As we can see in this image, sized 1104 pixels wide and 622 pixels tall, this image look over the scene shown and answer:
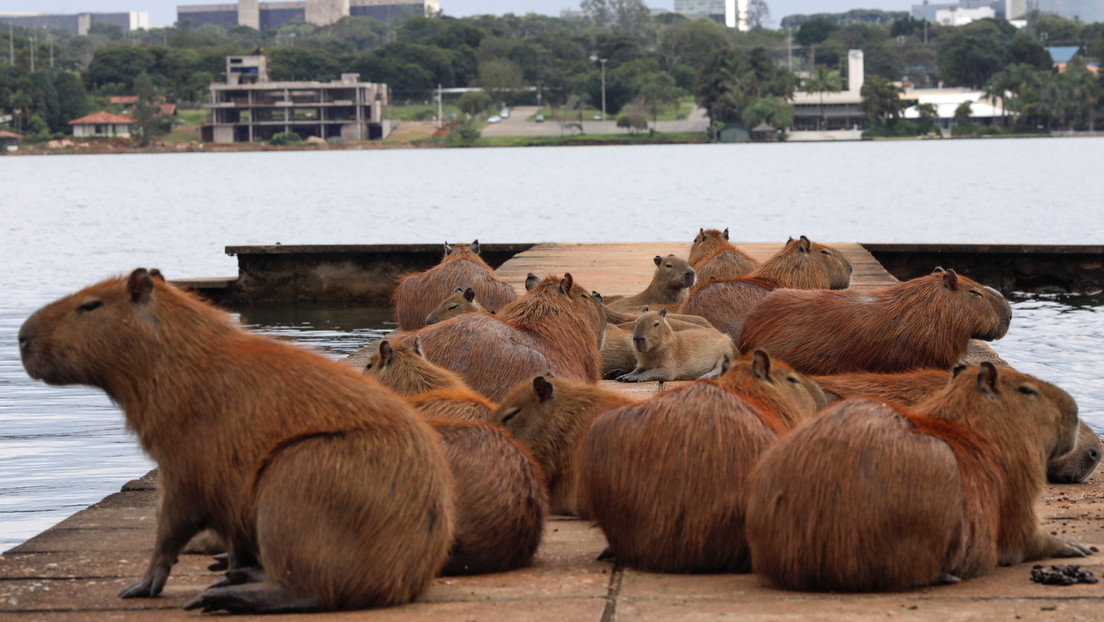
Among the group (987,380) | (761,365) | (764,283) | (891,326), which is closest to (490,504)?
(761,365)

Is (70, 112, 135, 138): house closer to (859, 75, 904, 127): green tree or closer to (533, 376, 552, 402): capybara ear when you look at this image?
(859, 75, 904, 127): green tree

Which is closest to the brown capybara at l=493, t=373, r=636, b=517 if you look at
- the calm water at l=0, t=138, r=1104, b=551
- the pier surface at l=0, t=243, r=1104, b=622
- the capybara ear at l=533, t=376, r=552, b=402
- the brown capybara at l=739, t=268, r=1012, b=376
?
the capybara ear at l=533, t=376, r=552, b=402

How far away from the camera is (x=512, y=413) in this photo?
522cm

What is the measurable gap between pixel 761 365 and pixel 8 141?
144 metres

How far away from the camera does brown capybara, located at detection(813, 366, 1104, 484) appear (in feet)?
19.2

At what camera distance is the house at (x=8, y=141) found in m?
138

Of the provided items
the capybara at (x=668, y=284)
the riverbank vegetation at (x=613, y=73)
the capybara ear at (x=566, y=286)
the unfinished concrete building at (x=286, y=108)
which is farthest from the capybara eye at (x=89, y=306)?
the unfinished concrete building at (x=286, y=108)

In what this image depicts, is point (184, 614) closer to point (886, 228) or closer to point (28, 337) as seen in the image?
point (28, 337)

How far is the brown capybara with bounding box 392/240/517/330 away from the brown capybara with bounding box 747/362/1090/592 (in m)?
6.03

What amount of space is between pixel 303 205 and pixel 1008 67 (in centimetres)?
10665

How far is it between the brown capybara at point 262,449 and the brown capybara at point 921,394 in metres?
2.28

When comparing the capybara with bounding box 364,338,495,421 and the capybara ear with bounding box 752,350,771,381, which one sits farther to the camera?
the capybara with bounding box 364,338,495,421

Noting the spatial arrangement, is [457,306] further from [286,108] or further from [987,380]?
[286,108]

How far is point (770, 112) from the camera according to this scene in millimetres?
139625
